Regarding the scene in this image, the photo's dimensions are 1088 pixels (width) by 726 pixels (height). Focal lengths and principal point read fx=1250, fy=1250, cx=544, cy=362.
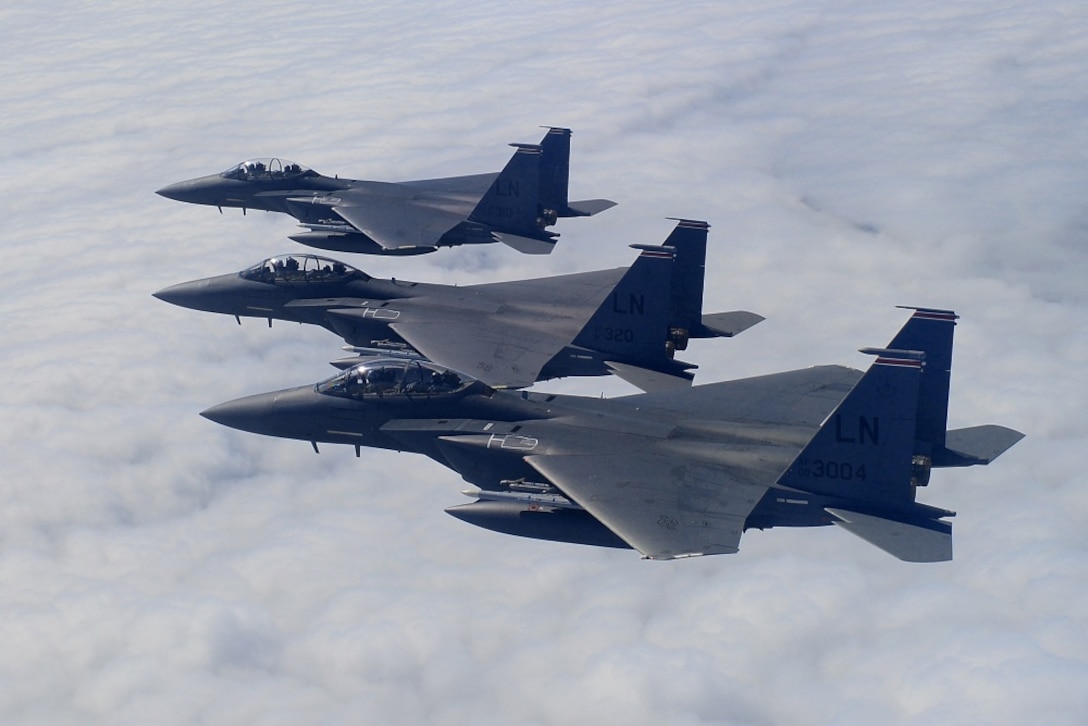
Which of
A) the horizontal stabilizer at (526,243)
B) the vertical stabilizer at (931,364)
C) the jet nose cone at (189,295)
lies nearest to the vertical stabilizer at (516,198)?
the horizontal stabilizer at (526,243)

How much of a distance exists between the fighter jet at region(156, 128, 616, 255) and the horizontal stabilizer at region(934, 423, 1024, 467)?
19.3 meters

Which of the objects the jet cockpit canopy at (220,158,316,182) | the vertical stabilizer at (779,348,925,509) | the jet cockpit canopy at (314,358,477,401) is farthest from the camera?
the jet cockpit canopy at (220,158,316,182)

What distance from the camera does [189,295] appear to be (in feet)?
138

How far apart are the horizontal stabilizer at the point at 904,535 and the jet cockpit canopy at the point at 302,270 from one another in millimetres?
19296

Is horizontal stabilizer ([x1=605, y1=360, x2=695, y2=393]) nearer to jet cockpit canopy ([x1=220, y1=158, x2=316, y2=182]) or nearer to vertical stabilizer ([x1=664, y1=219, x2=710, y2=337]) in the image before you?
vertical stabilizer ([x1=664, y1=219, x2=710, y2=337])

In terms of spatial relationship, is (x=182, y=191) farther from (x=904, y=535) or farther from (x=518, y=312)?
(x=904, y=535)

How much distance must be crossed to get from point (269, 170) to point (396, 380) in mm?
21604

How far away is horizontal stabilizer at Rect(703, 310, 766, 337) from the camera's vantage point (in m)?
38.7

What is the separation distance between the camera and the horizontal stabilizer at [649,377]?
117 ft

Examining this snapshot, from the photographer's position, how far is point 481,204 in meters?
47.3

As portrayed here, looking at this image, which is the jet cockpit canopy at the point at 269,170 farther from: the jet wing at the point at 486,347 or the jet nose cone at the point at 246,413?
the jet nose cone at the point at 246,413

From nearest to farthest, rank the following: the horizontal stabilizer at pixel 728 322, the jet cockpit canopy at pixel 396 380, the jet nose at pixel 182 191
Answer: the jet cockpit canopy at pixel 396 380, the horizontal stabilizer at pixel 728 322, the jet nose at pixel 182 191

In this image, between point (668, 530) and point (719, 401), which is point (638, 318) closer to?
point (719, 401)

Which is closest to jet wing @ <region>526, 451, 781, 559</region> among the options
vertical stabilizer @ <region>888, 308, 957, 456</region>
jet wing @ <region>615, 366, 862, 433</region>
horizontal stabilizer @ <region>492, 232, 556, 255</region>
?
jet wing @ <region>615, 366, 862, 433</region>
